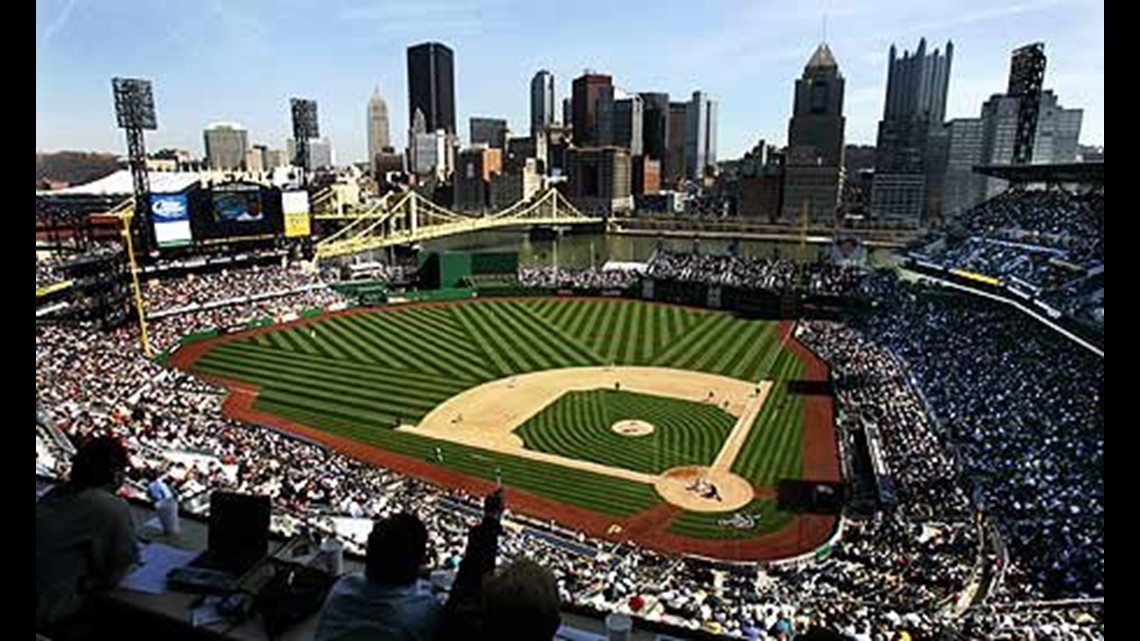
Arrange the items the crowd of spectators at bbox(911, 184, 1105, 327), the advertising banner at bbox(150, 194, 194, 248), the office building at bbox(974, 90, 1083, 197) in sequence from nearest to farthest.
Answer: the crowd of spectators at bbox(911, 184, 1105, 327), the advertising banner at bbox(150, 194, 194, 248), the office building at bbox(974, 90, 1083, 197)

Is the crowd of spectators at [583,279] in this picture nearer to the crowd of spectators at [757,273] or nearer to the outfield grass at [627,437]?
the crowd of spectators at [757,273]

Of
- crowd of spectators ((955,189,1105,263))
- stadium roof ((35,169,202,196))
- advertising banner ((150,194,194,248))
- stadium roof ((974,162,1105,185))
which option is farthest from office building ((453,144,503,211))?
stadium roof ((974,162,1105,185))

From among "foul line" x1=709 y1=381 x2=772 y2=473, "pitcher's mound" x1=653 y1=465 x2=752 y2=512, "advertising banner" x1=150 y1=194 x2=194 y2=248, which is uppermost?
"advertising banner" x1=150 y1=194 x2=194 y2=248

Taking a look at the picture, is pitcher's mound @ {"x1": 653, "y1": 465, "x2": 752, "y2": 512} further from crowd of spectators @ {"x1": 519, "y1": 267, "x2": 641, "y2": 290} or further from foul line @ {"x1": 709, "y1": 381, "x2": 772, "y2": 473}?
crowd of spectators @ {"x1": 519, "y1": 267, "x2": 641, "y2": 290}

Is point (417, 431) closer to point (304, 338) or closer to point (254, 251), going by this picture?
point (304, 338)

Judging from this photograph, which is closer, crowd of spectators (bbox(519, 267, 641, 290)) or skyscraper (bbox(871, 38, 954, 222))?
crowd of spectators (bbox(519, 267, 641, 290))

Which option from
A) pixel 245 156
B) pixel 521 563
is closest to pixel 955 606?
pixel 521 563
